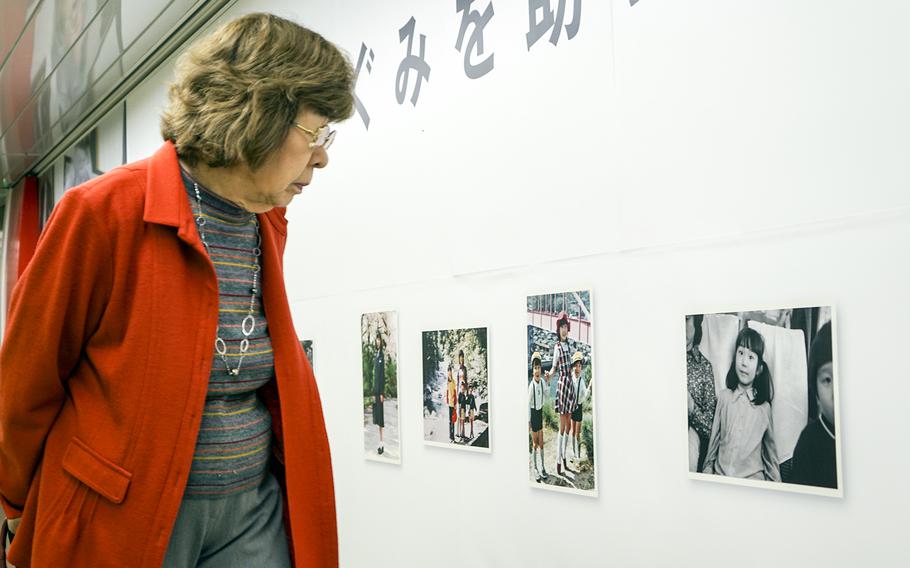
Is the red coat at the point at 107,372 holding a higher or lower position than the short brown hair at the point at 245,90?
lower

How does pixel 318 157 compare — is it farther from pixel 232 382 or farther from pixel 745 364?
pixel 745 364

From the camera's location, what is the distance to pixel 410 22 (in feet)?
7.21

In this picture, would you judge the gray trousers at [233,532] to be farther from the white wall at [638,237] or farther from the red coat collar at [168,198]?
the white wall at [638,237]

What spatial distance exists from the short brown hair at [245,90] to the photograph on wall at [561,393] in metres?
0.67

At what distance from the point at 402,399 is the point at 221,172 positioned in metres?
1.05

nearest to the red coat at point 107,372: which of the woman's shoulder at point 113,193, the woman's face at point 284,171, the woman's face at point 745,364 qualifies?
the woman's shoulder at point 113,193

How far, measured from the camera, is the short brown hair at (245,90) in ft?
4.16

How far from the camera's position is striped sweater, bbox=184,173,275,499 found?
126cm

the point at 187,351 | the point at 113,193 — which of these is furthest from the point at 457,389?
the point at 113,193

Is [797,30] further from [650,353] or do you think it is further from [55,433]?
[55,433]

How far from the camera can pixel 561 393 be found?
1712 mm

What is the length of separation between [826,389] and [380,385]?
1.30 metres

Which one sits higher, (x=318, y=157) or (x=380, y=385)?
(x=318, y=157)

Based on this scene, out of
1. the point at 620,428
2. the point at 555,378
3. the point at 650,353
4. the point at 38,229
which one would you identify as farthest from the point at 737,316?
the point at 38,229
